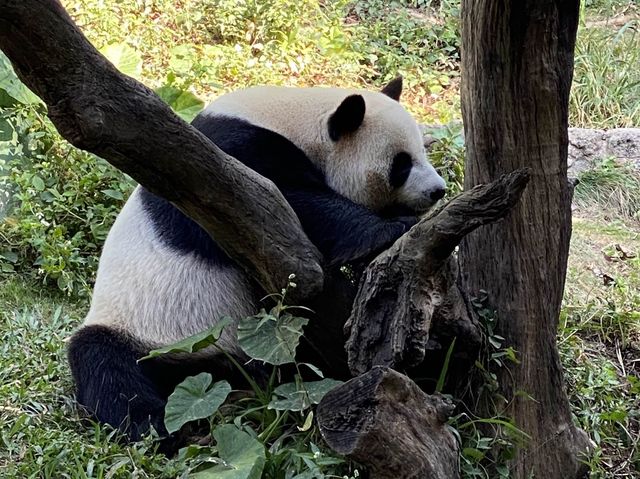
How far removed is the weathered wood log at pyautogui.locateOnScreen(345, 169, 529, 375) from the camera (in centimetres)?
278

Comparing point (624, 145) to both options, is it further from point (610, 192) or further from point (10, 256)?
point (10, 256)

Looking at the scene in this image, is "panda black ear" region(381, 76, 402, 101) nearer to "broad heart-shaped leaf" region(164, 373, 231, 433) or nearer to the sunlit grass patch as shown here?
"broad heart-shaped leaf" region(164, 373, 231, 433)

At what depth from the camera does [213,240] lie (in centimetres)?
360

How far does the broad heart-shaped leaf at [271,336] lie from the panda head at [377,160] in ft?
3.32

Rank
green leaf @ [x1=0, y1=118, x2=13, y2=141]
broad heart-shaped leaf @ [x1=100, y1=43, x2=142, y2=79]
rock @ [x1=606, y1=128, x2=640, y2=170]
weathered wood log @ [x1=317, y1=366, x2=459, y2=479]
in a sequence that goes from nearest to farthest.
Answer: weathered wood log @ [x1=317, y1=366, x2=459, y2=479] < green leaf @ [x1=0, y1=118, x2=13, y2=141] < broad heart-shaped leaf @ [x1=100, y1=43, x2=142, y2=79] < rock @ [x1=606, y1=128, x2=640, y2=170]

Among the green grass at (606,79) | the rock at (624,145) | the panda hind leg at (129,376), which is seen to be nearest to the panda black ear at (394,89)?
the panda hind leg at (129,376)

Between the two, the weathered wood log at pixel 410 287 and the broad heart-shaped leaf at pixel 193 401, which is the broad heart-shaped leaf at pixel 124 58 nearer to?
the broad heart-shaped leaf at pixel 193 401

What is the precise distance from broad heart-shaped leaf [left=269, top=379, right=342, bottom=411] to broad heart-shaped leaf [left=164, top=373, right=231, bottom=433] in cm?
21

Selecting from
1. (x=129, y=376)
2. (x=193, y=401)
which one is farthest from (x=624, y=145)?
(x=193, y=401)

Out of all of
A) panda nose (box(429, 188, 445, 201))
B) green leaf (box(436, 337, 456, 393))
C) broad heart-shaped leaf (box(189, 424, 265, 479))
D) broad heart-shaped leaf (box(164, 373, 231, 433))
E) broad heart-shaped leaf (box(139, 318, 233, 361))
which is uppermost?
panda nose (box(429, 188, 445, 201))

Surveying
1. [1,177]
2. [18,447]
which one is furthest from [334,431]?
[1,177]

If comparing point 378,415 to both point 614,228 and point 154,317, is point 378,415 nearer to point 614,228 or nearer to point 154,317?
point 154,317

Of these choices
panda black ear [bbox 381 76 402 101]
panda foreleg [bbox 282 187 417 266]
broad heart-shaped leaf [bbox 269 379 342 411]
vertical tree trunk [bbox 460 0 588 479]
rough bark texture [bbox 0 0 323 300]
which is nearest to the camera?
rough bark texture [bbox 0 0 323 300]

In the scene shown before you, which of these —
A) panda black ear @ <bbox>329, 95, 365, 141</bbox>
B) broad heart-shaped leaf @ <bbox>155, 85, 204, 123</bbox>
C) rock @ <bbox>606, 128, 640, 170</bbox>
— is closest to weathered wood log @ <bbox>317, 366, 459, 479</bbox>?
panda black ear @ <bbox>329, 95, 365, 141</bbox>
